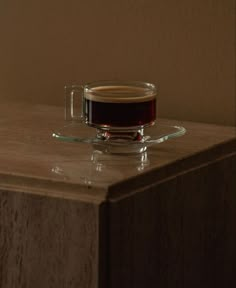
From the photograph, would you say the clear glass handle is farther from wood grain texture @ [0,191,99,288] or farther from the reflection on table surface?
wood grain texture @ [0,191,99,288]

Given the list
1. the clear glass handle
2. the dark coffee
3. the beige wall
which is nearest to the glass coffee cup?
the dark coffee

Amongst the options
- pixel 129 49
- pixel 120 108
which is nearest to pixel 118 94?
A: pixel 120 108

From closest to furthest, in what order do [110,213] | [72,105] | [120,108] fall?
[110,213]
[120,108]
[72,105]

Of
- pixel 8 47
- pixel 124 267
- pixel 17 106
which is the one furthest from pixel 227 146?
pixel 8 47

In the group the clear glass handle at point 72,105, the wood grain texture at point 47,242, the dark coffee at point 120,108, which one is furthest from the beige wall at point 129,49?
the wood grain texture at point 47,242

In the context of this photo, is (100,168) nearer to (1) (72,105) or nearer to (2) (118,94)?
(2) (118,94)

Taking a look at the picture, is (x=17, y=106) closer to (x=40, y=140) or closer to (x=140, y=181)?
(x=40, y=140)

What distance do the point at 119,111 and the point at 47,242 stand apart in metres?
0.19

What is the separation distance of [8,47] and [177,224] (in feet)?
1.95

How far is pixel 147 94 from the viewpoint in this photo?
107cm

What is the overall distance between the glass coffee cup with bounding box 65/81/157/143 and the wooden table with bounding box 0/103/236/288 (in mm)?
34

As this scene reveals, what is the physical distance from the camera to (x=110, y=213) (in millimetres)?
936

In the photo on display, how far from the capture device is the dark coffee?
105 cm

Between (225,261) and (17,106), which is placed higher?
(17,106)
